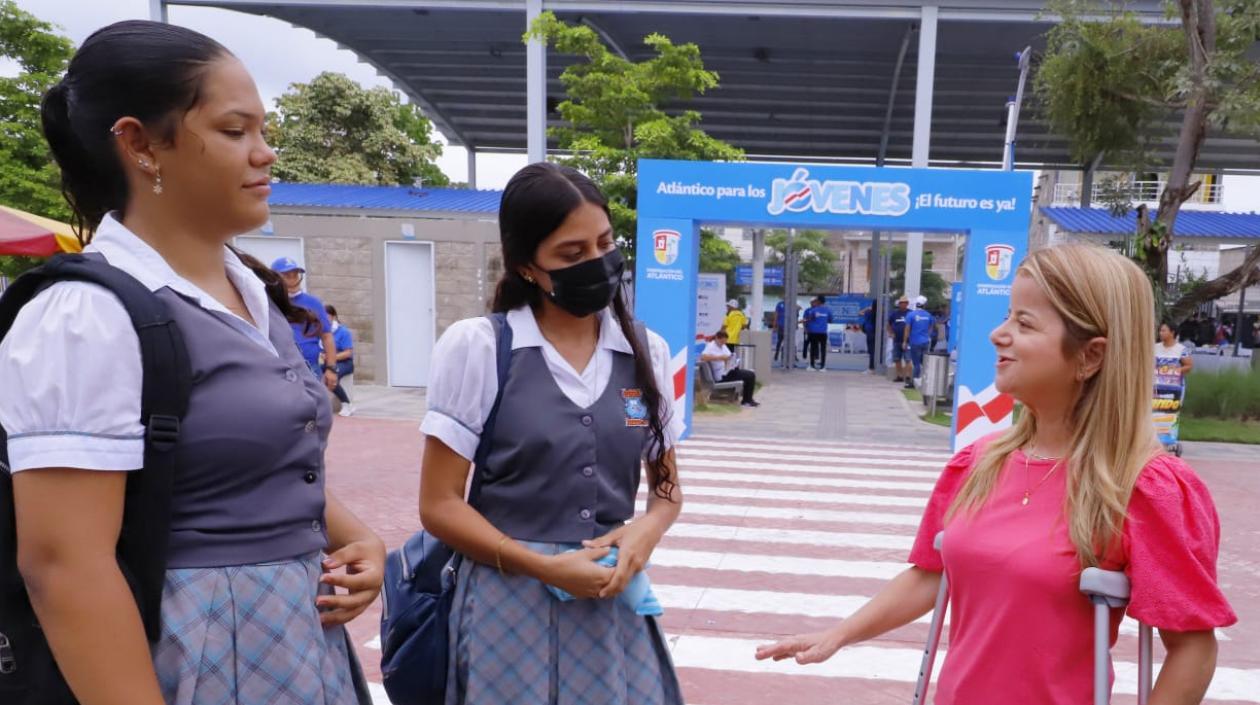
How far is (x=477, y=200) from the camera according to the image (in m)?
18.5

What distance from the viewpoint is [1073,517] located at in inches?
63.6

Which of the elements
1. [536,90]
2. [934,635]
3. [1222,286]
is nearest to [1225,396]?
[1222,286]

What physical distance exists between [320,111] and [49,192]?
36.8ft

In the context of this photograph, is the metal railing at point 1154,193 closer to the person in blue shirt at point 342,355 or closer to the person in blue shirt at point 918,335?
the person in blue shirt at point 918,335

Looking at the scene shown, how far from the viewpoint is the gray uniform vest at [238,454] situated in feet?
4.18

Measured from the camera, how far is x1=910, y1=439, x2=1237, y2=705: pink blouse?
1.51 meters

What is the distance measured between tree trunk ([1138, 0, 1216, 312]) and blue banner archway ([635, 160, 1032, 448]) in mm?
2587

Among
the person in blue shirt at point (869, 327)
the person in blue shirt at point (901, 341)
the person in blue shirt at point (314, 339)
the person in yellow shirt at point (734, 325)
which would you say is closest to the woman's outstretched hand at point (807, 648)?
the person in blue shirt at point (314, 339)

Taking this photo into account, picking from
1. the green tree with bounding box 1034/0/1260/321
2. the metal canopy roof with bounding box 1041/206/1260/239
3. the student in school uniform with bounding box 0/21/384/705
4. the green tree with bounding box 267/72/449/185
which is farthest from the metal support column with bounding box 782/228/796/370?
the student in school uniform with bounding box 0/21/384/705

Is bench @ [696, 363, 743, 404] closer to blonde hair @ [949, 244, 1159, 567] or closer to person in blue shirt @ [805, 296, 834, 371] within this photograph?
person in blue shirt @ [805, 296, 834, 371]

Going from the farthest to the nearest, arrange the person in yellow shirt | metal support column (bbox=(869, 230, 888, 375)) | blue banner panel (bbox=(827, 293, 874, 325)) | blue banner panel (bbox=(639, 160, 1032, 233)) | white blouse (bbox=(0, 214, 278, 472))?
1. blue banner panel (bbox=(827, 293, 874, 325))
2. metal support column (bbox=(869, 230, 888, 375))
3. the person in yellow shirt
4. blue banner panel (bbox=(639, 160, 1032, 233))
5. white blouse (bbox=(0, 214, 278, 472))

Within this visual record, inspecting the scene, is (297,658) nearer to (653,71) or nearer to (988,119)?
(653,71)

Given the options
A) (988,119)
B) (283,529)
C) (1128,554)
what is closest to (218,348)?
(283,529)

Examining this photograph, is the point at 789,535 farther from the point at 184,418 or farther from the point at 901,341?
the point at 901,341
